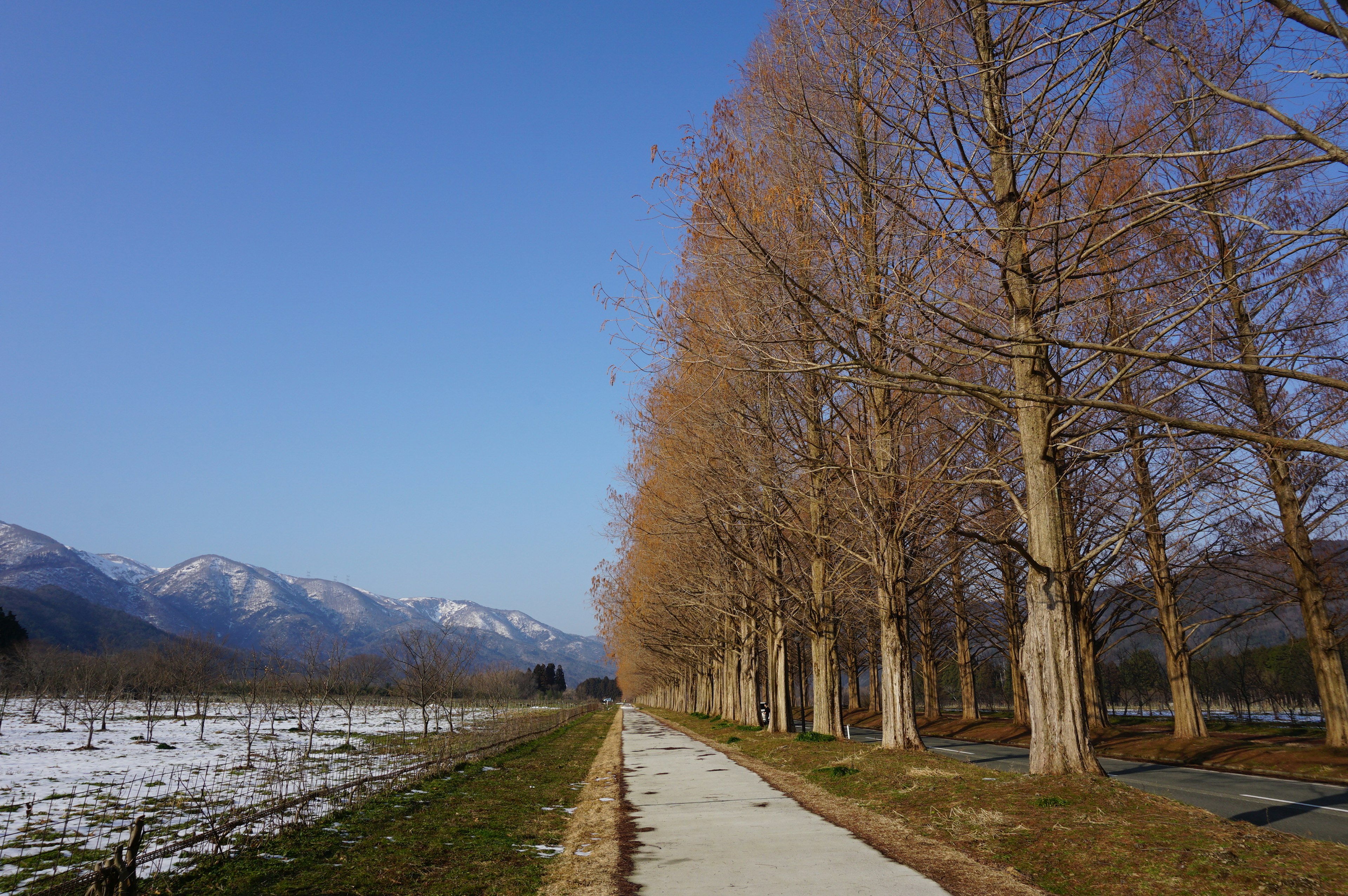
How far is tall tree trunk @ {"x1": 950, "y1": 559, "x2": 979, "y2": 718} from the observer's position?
88.4 feet

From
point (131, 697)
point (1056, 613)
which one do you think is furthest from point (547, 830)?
point (131, 697)

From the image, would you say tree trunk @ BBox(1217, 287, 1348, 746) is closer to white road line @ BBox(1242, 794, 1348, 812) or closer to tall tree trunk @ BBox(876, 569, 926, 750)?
white road line @ BBox(1242, 794, 1348, 812)

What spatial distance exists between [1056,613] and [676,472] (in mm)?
12439

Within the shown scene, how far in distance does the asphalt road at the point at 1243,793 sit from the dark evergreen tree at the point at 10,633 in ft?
303

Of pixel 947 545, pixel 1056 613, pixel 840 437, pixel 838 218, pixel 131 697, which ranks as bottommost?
pixel 131 697

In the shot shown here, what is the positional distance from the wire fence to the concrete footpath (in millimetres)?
4828

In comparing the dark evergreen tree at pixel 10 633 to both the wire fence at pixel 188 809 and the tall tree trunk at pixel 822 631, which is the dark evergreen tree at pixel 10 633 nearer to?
the wire fence at pixel 188 809

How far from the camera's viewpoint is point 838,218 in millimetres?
9875

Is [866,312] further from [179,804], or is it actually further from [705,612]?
[705,612]

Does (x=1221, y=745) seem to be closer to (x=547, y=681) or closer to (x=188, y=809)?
(x=188, y=809)

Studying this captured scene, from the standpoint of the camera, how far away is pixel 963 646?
30016 millimetres

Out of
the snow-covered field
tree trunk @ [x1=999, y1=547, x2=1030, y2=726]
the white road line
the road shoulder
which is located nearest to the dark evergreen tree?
the snow-covered field

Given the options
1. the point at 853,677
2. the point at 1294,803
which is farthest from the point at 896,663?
the point at 853,677

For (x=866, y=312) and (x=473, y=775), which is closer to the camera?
(x=866, y=312)
